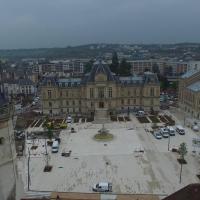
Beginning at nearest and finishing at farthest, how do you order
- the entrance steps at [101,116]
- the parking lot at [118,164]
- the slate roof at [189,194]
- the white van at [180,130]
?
the slate roof at [189,194] → the parking lot at [118,164] → the white van at [180,130] → the entrance steps at [101,116]

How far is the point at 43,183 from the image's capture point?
2955cm

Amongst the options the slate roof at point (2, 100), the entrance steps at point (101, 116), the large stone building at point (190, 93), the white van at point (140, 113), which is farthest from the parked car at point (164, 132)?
the slate roof at point (2, 100)

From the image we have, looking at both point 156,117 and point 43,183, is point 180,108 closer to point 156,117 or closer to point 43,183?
point 156,117

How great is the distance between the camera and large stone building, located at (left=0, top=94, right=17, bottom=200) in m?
8.95

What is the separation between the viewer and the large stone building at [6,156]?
8.95 metres

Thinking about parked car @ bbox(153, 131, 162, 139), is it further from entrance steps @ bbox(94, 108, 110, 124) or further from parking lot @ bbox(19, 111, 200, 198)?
entrance steps @ bbox(94, 108, 110, 124)

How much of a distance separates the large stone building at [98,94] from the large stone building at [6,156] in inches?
1923

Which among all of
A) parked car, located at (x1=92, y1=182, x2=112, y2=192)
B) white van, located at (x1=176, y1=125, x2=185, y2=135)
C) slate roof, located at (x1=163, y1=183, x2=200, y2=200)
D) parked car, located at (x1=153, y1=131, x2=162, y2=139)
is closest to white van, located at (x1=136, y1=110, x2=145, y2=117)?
white van, located at (x1=176, y1=125, x2=185, y2=135)

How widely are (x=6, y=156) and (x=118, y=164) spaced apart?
26010 mm

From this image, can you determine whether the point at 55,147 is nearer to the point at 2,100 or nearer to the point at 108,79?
the point at 108,79

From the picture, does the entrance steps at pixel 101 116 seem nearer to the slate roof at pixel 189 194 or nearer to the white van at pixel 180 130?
the white van at pixel 180 130

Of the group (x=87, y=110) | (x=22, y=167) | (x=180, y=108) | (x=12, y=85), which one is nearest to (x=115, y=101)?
(x=87, y=110)

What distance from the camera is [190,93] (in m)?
57.6

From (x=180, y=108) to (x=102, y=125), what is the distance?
21435 mm
